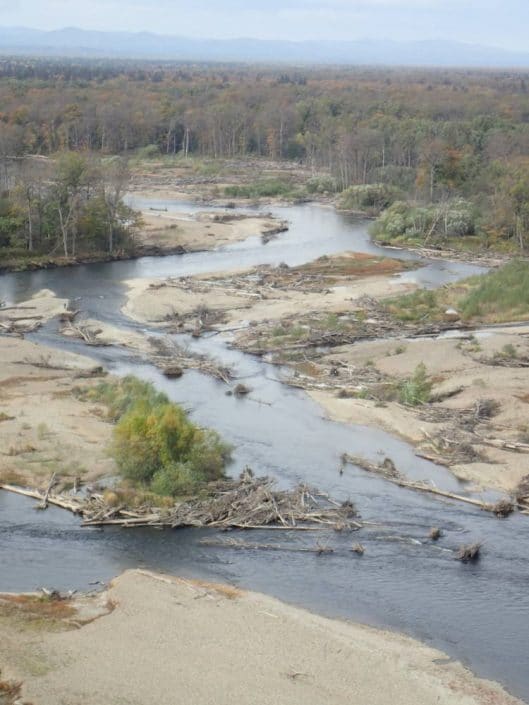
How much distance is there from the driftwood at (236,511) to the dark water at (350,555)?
1.40ft

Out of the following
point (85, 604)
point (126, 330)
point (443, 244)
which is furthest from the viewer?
point (443, 244)

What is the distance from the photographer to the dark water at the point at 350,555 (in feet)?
88.5

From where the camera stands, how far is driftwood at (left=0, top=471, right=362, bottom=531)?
32062 mm

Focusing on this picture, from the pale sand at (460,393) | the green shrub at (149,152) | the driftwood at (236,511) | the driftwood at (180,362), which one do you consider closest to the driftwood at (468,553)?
the driftwood at (236,511)

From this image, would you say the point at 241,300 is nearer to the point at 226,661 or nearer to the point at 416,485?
the point at 416,485

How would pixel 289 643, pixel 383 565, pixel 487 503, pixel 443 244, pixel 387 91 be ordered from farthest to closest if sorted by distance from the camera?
pixel 387 91 → pixel 443 244 → pixel 487 503 → pixel 383 565 → pixel 289 643

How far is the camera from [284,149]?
128 m

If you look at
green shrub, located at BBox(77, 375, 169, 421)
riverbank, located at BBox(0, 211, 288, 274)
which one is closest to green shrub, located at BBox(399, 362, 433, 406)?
green shrub, located at BBox(77, 375, 169, 421)

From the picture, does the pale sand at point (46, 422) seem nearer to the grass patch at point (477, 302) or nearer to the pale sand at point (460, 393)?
the pale sand at point (460, 393)

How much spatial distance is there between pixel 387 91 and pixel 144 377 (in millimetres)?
130638

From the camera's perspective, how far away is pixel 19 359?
47406 mm

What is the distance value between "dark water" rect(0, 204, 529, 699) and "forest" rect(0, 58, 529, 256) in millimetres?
32897

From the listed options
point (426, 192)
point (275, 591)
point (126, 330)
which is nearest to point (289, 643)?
point (275, 591)

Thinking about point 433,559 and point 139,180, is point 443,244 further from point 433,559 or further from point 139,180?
point 433,559
